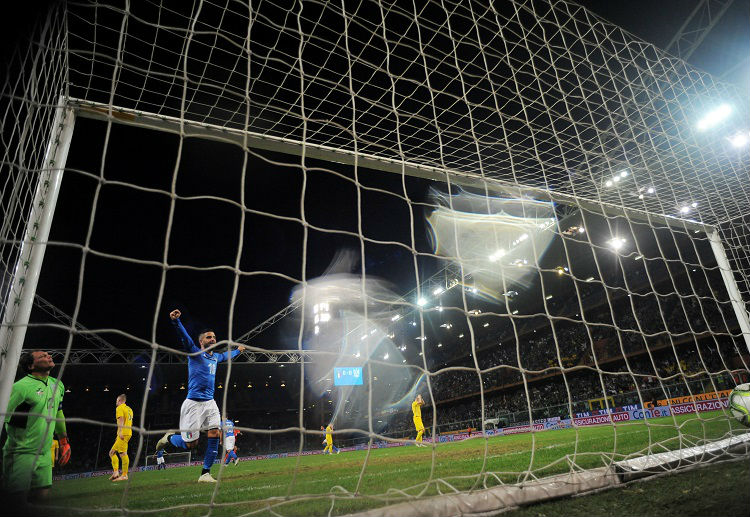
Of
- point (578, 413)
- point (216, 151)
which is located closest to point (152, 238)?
point (216, 151)

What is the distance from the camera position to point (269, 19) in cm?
272

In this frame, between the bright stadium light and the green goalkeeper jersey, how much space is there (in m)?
6.65

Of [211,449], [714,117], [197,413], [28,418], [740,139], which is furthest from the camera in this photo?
[740,139]

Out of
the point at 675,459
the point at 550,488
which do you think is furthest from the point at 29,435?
the point at 675,459

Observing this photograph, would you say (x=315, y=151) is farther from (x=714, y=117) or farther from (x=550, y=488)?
(x=714, y=117)

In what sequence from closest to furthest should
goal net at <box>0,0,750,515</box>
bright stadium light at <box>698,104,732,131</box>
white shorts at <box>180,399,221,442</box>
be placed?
goal net at <box>0,0,750,515</box> → white shorts at <box>180,399,221,442</box> → bright stadium light at <box>698,104,732,131</box>

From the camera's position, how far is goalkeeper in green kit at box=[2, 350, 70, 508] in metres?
2.33

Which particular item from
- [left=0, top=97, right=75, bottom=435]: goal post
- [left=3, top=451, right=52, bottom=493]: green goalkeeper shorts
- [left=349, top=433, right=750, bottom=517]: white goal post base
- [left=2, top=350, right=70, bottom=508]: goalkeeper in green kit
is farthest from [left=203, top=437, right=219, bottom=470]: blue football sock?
[left=349, top=433, right=750, bottom=517]: white goal post base

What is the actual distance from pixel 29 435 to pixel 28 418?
119 mm

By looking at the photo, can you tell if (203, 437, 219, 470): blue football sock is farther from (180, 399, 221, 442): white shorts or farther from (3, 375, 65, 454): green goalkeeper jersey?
(3, 375, 65, 454): green goalkeeper jersey

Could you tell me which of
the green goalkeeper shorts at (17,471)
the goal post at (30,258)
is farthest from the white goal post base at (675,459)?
the green goalkeeper shorts at (17,471)

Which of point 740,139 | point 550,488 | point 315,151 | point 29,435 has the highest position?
point 740,139

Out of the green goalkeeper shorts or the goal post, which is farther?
the green goalkeeper shorts

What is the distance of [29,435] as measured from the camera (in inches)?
95.3
